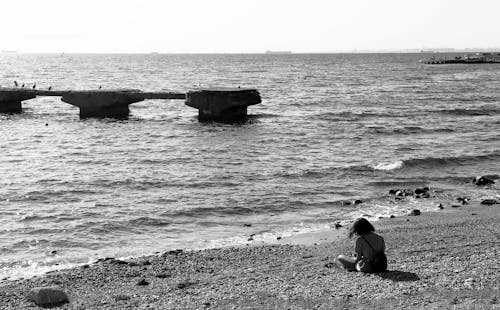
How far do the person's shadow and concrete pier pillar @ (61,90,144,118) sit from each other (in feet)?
108

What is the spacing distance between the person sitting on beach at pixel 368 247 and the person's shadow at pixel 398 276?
185 millimetres

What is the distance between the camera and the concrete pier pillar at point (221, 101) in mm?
39819

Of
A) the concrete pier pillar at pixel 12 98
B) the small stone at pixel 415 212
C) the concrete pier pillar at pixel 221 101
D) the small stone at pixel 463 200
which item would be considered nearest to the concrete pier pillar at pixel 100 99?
the concrete pier pillar at pixel 12 98

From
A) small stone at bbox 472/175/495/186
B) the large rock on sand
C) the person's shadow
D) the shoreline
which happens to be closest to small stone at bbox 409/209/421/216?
the shoreline

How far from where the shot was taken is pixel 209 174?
82.2 ft

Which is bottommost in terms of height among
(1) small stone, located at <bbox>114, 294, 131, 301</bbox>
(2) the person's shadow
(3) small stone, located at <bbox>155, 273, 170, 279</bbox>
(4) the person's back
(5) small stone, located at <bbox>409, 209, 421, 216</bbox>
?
(5) small stone, located at <bbox>409, 209, 421, 216</bbox>

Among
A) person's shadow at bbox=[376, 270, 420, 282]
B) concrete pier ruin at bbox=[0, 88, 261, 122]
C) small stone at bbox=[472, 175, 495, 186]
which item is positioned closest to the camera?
person's shadow at bbox=[376, 270, 420, 282]

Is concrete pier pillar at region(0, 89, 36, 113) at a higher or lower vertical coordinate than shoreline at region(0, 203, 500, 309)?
higher

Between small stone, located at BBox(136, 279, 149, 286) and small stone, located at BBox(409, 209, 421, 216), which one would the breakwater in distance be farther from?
small stone, located at BBox(136, 279, 149, 286)

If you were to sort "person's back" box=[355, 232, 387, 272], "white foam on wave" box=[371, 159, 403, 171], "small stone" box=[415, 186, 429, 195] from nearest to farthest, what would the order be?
"person's back" box=[355, 232, 387, 272], "small stone" box=[415, 186, 429, 195], "white foam on wave" box=[371, 159, 403, 171]

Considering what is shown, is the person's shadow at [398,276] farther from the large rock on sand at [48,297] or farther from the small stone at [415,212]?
the small stone at [415,212]

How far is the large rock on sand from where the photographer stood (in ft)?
35.0

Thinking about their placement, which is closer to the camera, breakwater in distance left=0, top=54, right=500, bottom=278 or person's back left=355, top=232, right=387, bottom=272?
person's back left=355, top=232, right=387, bottom=272

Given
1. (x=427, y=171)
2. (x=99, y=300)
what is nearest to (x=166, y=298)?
(x=99, y=300)
